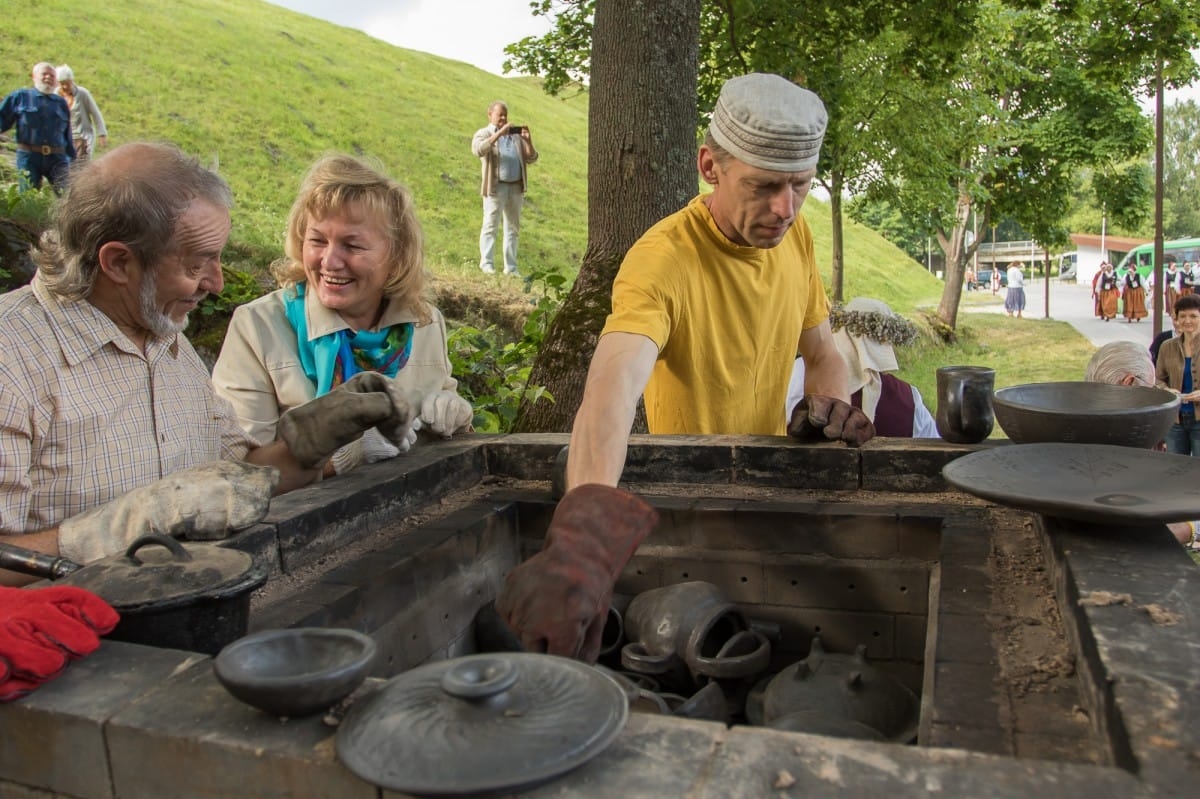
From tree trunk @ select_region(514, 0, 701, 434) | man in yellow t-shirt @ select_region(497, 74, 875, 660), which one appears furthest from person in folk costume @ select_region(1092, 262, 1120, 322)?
man in yellow t-shirt @ select_region(497, 74, 875, 660)

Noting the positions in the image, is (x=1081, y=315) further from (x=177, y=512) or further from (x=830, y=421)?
(x=177, y=512)

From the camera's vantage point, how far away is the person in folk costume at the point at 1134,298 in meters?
22.9

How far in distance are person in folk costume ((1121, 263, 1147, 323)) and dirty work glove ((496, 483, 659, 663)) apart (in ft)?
82.3

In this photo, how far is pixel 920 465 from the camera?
10.3 ft

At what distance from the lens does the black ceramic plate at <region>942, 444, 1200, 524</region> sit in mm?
2055

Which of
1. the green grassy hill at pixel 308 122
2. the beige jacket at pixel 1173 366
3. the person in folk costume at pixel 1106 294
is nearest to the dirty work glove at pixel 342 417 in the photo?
the beige jacket at pixel 1173 366

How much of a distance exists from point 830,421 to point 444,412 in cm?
145

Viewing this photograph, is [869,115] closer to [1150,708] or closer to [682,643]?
[682,643]

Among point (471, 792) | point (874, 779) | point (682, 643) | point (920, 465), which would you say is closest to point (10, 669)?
point (471, 792)

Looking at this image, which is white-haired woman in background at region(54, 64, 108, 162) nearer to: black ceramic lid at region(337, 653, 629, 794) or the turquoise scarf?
the turquoise scarf

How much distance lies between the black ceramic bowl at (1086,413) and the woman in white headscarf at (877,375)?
4.49 ft

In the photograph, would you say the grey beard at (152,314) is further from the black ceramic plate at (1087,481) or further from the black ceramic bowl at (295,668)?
the black ceramic plate at (1087,481)

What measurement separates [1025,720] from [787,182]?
1486 millimetres

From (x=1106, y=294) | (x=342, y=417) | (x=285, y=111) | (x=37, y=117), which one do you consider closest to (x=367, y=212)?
(x=342, y=417)
